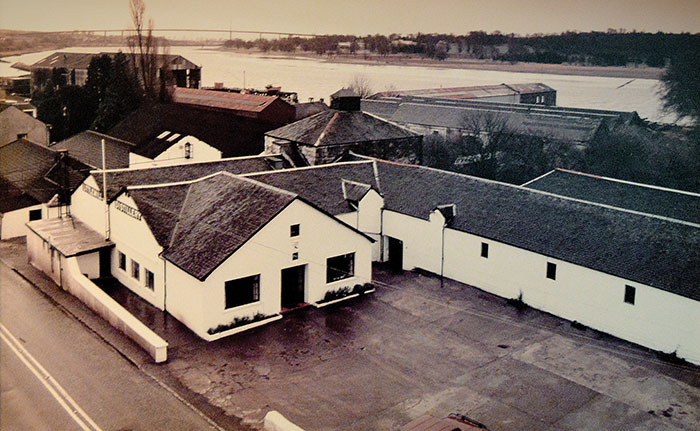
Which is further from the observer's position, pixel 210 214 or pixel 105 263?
pixel 105 263

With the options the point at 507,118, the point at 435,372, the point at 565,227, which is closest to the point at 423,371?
the point at 435,372

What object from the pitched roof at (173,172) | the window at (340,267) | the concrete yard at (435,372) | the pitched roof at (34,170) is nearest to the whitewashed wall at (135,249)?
the pitched roof at (173,172)

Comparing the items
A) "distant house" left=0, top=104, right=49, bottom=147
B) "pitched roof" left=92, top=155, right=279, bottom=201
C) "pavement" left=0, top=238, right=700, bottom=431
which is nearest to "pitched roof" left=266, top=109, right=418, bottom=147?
"pitched roof" left=92, top=155, right=279, bottom=201

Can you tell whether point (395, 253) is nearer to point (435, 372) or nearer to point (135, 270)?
point (435, 372)

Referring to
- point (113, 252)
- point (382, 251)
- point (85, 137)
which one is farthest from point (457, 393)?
point (85, 137)

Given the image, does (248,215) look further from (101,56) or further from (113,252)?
(101,56)

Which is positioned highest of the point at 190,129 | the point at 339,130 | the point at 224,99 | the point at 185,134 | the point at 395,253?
the point at 224,99
